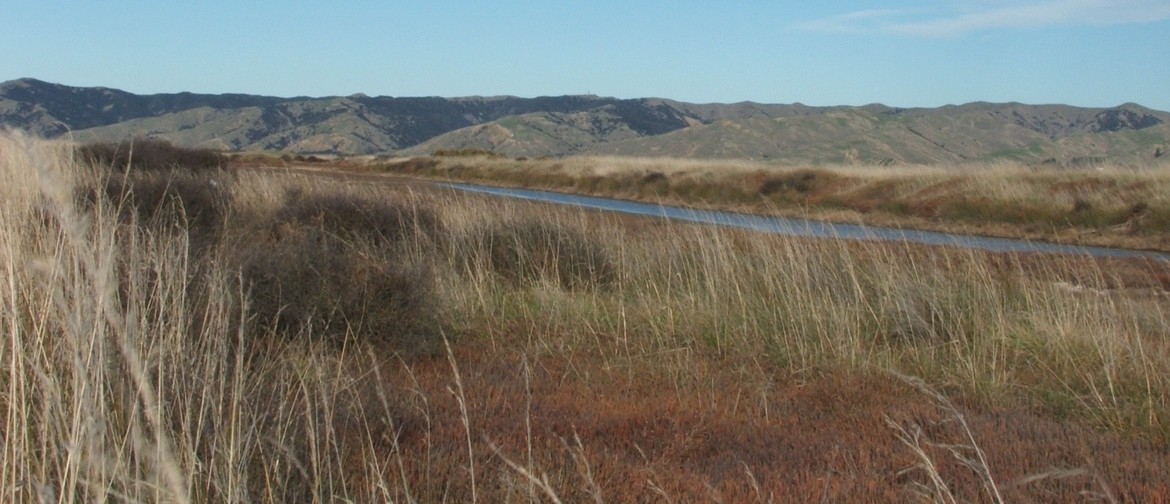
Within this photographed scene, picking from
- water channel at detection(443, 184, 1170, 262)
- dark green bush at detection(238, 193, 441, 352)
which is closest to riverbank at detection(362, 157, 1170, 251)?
water channel at detection(443, 184, 1170, 262)

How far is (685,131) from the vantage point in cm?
11431

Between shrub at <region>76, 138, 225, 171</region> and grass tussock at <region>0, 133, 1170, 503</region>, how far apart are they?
9223 millimetres

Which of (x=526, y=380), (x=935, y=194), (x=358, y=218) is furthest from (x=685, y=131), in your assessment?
(x=526, y=380)

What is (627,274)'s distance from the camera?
10.2m

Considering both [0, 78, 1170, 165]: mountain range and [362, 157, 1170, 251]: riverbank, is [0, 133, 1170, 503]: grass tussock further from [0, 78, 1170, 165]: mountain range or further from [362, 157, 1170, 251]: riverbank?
[0, 78, 1170, 165]: mountain range

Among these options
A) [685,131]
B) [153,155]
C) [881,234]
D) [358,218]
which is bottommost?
[685,131]

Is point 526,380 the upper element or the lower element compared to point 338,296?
upper

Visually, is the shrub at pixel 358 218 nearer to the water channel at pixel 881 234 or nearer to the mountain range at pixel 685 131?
the water channel at pixel 881 234

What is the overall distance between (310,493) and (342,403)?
0.89 m

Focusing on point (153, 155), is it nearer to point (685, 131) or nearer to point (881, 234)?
point (881, 234)

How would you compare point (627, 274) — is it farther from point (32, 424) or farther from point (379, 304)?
point (32, 424)

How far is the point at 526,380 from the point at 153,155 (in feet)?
61.8

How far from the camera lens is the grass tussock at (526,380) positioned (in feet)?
11.3

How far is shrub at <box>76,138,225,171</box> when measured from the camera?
19.4m
